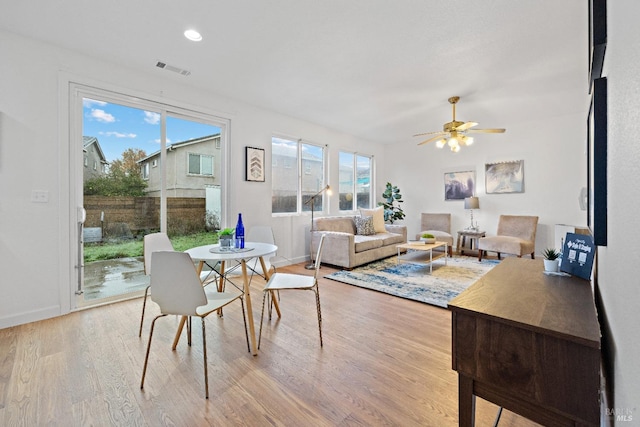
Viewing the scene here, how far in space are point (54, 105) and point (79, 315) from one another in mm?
2101

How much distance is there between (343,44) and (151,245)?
2.60 m

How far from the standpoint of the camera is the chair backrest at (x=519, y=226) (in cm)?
498

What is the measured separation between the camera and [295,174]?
518cm

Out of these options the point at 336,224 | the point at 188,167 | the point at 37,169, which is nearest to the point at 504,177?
the point at 336,224

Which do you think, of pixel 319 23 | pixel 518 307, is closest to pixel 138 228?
pixel 319 23

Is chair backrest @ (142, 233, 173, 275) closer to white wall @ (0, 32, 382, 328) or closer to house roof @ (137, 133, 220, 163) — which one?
white wall @ (0, 32, 382, 328)

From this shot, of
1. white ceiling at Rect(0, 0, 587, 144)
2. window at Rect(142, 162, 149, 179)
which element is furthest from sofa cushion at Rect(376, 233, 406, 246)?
window at Rect(142, 162, 149, 179)

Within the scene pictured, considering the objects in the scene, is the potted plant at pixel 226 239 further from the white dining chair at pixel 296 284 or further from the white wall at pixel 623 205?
the white wall at pixel 623 205

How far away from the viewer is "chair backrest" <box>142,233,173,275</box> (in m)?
2.31

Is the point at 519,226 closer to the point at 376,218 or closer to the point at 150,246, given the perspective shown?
the point at 376,218

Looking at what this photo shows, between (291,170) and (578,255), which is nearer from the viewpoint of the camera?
(578,255)

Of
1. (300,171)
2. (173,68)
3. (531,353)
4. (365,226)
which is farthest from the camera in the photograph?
(365,226)

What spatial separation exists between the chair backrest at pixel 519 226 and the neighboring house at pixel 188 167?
5289 millimetres

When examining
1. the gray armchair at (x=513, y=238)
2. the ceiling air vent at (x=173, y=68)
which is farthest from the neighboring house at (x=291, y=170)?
the gray armchair at (x=513, y=238)
